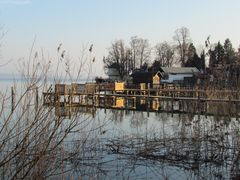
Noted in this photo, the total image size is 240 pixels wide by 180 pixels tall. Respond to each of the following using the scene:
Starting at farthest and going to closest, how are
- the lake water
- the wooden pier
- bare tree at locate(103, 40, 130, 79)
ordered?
1. bare tree at locate(103, 40, 130, 79)
2. the lake water
3. the wooden pier

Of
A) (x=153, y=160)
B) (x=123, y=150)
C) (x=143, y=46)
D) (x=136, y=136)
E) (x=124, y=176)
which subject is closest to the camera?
(x=124, y=176)

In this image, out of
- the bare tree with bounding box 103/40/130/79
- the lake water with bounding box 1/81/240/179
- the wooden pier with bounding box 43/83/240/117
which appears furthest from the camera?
the bare tree with bounding box 103/40/130/79

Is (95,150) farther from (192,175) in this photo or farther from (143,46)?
(143,46)

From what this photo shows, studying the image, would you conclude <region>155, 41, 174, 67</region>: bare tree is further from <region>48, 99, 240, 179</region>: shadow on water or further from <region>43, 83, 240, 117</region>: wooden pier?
<region>48, 99, 240, 179</region>: shadow on water

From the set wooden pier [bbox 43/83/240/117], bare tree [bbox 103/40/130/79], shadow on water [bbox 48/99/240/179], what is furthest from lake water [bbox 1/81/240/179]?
bare tree [bbox 103/40/130/79]

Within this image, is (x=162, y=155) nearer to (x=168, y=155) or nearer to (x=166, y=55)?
(x=168, y=155)

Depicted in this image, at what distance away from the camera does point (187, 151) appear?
11047mm

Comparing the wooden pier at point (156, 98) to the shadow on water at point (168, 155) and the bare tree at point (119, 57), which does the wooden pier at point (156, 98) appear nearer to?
the shadow on water at point (168, 155)

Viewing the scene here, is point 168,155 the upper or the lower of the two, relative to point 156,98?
lower

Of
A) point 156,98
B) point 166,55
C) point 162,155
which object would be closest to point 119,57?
point 166,55

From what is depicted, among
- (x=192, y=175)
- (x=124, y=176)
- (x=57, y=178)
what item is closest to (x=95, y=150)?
(x=124, y=176)

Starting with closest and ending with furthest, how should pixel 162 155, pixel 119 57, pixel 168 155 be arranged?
1. pixel 168 155
2. pixel 162 155
3. pixel 119 57

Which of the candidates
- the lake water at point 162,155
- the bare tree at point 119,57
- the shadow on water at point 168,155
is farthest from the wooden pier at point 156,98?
the bare tree at point 119,57

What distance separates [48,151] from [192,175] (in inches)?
235
